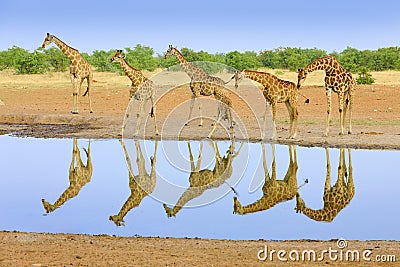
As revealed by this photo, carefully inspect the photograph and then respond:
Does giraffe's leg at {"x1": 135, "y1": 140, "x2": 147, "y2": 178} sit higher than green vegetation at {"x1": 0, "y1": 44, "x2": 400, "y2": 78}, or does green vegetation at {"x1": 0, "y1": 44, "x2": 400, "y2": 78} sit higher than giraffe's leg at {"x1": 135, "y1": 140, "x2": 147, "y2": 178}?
green vegetation at {"x1": 0, "y1": 44, "x2": 400, "y2": 78}

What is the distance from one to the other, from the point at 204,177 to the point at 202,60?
94.6ft

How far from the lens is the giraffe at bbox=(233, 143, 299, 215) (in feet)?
32.0

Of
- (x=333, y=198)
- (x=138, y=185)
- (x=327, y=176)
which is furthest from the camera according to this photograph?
(x=327, y=176)

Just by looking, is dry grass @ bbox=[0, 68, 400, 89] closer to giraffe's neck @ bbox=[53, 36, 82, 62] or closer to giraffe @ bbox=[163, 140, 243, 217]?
giraffe's neck @ bbox=[53, 36, 82, 62]

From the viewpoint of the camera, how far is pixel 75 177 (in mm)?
11914

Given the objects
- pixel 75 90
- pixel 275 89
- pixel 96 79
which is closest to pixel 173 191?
pixel 275 89

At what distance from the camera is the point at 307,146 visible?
15.1 metres

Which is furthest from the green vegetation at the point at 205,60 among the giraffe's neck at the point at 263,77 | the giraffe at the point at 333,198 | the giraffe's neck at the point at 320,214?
the giraffe's neck at the point at 320,214

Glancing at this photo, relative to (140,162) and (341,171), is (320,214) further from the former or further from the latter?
(140,162)

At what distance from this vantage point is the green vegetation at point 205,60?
4131 centimetres

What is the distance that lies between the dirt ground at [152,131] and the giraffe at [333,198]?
1.57 metres

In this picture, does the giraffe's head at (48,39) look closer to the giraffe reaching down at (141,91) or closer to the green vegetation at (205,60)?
the giraffe reaching down at (141,91)

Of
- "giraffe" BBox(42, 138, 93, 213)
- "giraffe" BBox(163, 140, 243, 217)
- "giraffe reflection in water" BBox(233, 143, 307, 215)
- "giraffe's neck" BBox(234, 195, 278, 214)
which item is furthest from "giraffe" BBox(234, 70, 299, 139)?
"giraffe's neck" BBox(234, 195, 278, 214)
